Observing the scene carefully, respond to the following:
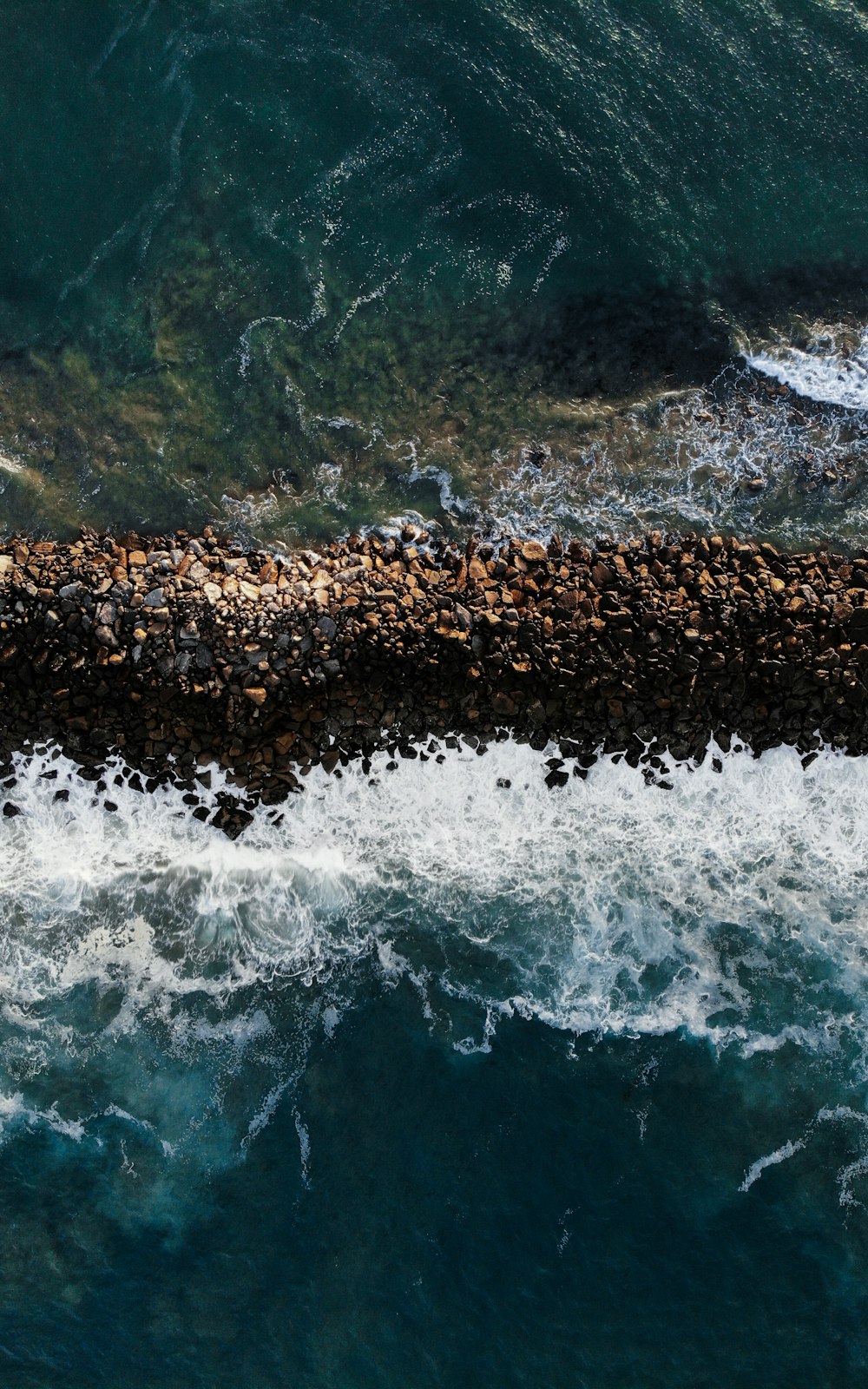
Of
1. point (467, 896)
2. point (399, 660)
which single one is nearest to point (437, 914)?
point (467, 896)

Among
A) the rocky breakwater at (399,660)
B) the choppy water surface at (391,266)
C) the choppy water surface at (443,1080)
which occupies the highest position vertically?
the choppy water surface at (391,266)

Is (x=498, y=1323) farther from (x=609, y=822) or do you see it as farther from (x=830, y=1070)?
(x=609, y=822)

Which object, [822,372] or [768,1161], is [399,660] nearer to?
[822,372]

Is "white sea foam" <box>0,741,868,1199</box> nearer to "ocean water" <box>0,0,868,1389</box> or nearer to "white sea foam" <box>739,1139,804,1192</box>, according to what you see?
"ocean water" <box>0,0,868,1389</box>

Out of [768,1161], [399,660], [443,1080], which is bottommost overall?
[443,1080]

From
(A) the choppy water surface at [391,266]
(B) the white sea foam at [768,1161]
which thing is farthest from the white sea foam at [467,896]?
(A) the choppy water surface at [391,266]

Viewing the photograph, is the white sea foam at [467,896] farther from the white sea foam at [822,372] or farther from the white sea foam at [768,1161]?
the white sea foam at [822,372]

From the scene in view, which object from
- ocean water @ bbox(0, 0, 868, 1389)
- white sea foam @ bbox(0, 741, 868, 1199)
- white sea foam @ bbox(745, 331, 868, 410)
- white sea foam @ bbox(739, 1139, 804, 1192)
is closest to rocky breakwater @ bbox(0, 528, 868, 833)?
white sea foam @ bbox(0, 741, 868, 1199)
